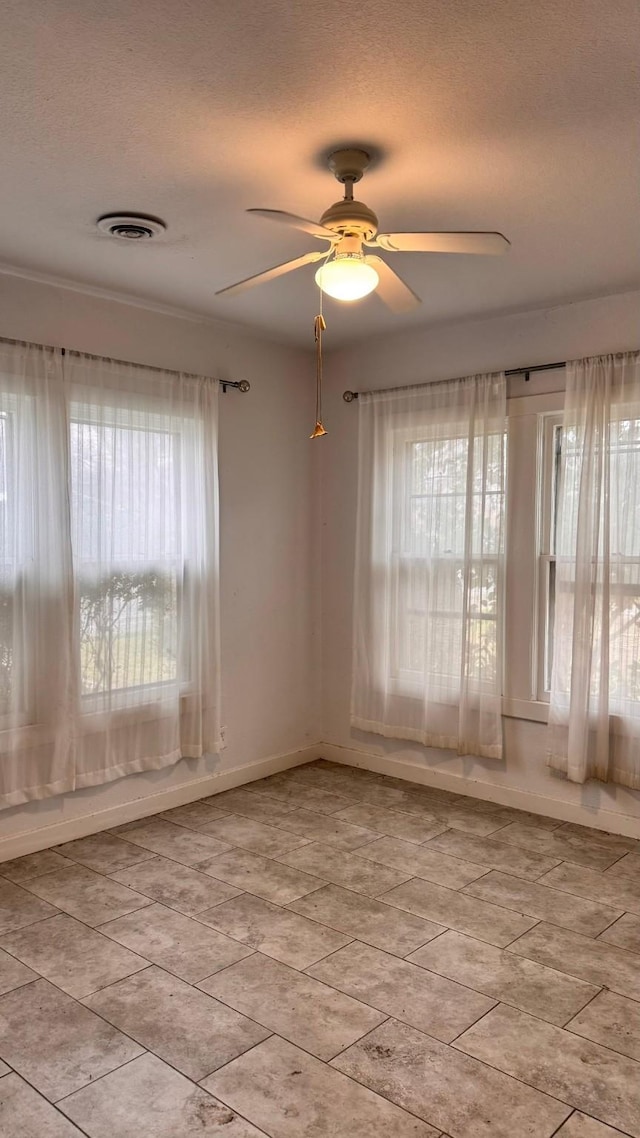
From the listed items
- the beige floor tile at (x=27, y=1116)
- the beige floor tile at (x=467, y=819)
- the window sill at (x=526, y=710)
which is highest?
the window sill at (x=526, y=710)

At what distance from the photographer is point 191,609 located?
4.28m

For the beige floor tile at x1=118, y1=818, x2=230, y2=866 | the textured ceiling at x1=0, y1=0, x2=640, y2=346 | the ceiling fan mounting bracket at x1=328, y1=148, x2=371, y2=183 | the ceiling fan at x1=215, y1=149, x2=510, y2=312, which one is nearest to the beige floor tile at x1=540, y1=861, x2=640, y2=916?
the beige floor tile at x1=118, y1=818, x2=230, y2=866

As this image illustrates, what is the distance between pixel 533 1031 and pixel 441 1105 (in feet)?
1.47

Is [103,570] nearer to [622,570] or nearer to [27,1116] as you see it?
[27,1116]

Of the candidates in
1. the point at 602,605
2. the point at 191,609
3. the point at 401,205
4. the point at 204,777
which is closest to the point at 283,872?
the point at 204,777

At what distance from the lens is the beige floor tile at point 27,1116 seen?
77.5 inches

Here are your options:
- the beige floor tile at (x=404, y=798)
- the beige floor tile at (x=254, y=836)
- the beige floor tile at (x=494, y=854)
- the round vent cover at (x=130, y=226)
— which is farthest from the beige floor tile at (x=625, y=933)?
the round vent cover at (x=130, y=226)

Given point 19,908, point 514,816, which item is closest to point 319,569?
point 514,816

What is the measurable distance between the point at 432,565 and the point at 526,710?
0.94 meters

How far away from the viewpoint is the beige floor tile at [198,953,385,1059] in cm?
234

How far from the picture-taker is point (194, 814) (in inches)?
167

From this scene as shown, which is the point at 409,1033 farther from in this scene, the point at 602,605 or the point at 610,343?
the point at 610,343

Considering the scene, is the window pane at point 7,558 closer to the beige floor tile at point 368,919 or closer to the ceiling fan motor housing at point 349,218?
the beige floor tile at point 368,919

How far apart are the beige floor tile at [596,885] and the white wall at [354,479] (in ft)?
1.75
